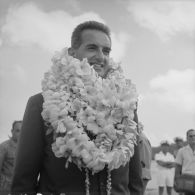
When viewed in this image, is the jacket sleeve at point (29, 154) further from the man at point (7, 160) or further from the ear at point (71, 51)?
the man at point (7, 160)

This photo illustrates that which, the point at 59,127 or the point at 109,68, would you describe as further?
the point at 109,68

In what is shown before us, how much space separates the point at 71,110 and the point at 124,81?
1.46ft

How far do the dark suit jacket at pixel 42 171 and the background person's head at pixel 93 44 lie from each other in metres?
0.44

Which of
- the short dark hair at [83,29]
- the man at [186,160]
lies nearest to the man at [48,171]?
the short dark hair at [83,29]

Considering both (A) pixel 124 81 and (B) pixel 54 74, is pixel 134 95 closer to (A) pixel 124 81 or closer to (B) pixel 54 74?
(A) pixel 124 81

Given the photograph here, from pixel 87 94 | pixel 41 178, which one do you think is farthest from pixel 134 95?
pixel 41 178

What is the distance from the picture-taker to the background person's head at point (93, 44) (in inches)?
118

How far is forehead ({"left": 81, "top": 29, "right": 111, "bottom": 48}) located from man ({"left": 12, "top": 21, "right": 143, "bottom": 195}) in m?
0.07

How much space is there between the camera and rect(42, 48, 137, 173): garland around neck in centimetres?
266

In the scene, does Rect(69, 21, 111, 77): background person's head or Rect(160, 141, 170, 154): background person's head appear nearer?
Rect(69, 21, 111, 77): background person's head

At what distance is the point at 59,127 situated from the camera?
2.69m

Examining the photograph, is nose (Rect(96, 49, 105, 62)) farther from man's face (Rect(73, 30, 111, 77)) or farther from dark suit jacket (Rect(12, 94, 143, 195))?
dark suit jacket (Rect(12, 94, 143, 195))

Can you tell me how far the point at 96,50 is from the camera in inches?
119

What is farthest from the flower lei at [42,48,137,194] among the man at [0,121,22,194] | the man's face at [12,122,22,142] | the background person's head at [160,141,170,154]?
the background person's head at [160,141,170,154]
